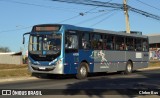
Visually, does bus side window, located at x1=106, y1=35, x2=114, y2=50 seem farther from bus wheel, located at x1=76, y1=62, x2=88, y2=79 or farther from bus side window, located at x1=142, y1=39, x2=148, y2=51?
bus side window, located at x1=142, y1=39, x2=148, y2=51

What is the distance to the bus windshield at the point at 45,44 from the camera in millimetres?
23672

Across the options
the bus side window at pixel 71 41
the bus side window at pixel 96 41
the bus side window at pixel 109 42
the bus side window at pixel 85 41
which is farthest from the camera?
the bus side window at pixel 109 42

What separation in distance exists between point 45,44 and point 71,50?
5.11 feet

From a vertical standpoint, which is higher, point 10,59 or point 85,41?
point 85,41

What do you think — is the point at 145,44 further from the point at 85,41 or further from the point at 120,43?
the point at 85,41

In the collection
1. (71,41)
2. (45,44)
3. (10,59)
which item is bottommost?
(10,59)

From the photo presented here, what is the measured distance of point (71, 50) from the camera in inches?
953

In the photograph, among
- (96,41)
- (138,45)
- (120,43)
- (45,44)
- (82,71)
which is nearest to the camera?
(45,44)

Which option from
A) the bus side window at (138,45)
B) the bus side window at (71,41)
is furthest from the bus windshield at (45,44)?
the bus side window at (138,45)

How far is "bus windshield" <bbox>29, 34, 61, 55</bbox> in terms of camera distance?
23.7m

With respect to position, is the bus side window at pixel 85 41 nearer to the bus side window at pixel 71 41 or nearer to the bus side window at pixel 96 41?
the bus side window at pixel 96 41

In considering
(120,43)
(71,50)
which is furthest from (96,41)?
(120,43)

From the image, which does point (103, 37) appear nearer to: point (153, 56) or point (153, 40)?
point (153, 56)

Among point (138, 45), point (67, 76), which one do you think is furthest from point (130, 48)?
point (67, 76)
